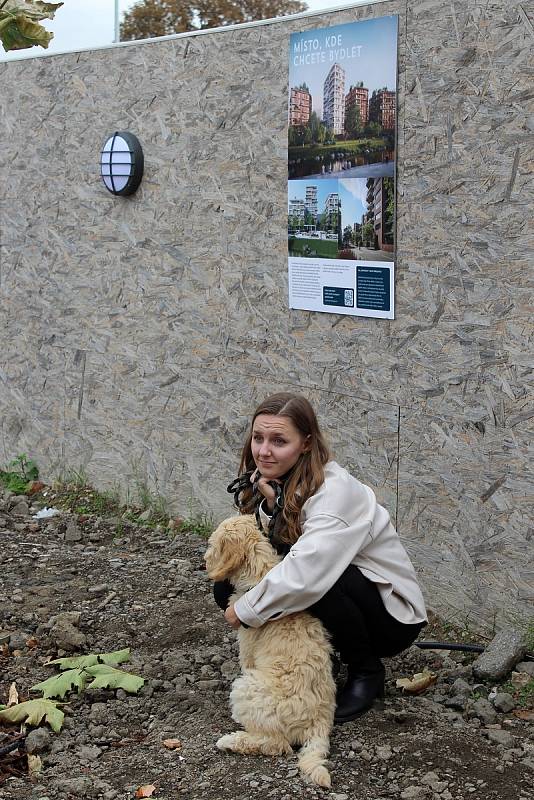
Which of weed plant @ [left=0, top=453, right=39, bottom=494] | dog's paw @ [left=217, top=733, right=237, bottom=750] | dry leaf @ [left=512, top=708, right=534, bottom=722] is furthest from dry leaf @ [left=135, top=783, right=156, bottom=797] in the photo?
weed plant @ [left=0, top=453, right=39, bottom=494]

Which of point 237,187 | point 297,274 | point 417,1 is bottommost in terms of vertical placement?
point 297,274

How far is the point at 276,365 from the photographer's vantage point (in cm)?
638

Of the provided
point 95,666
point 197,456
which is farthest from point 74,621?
point 197,456

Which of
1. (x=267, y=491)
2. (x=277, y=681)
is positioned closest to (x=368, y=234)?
(x=267, y=491)

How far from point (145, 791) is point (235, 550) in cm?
93

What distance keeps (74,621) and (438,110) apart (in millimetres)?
3134

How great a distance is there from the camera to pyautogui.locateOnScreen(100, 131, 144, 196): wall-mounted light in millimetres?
7102

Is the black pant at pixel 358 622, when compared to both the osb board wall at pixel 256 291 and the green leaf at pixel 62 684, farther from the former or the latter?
the osb board wall at pixel 256 291

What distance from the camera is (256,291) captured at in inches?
255

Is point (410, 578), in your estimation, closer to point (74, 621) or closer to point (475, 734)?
point (475, 734)

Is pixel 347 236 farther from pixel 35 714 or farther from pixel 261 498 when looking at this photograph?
pixel 35 714

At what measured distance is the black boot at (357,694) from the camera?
429 cm

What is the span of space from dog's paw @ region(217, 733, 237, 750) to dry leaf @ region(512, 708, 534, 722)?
1259 millimetres

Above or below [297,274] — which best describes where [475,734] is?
below
